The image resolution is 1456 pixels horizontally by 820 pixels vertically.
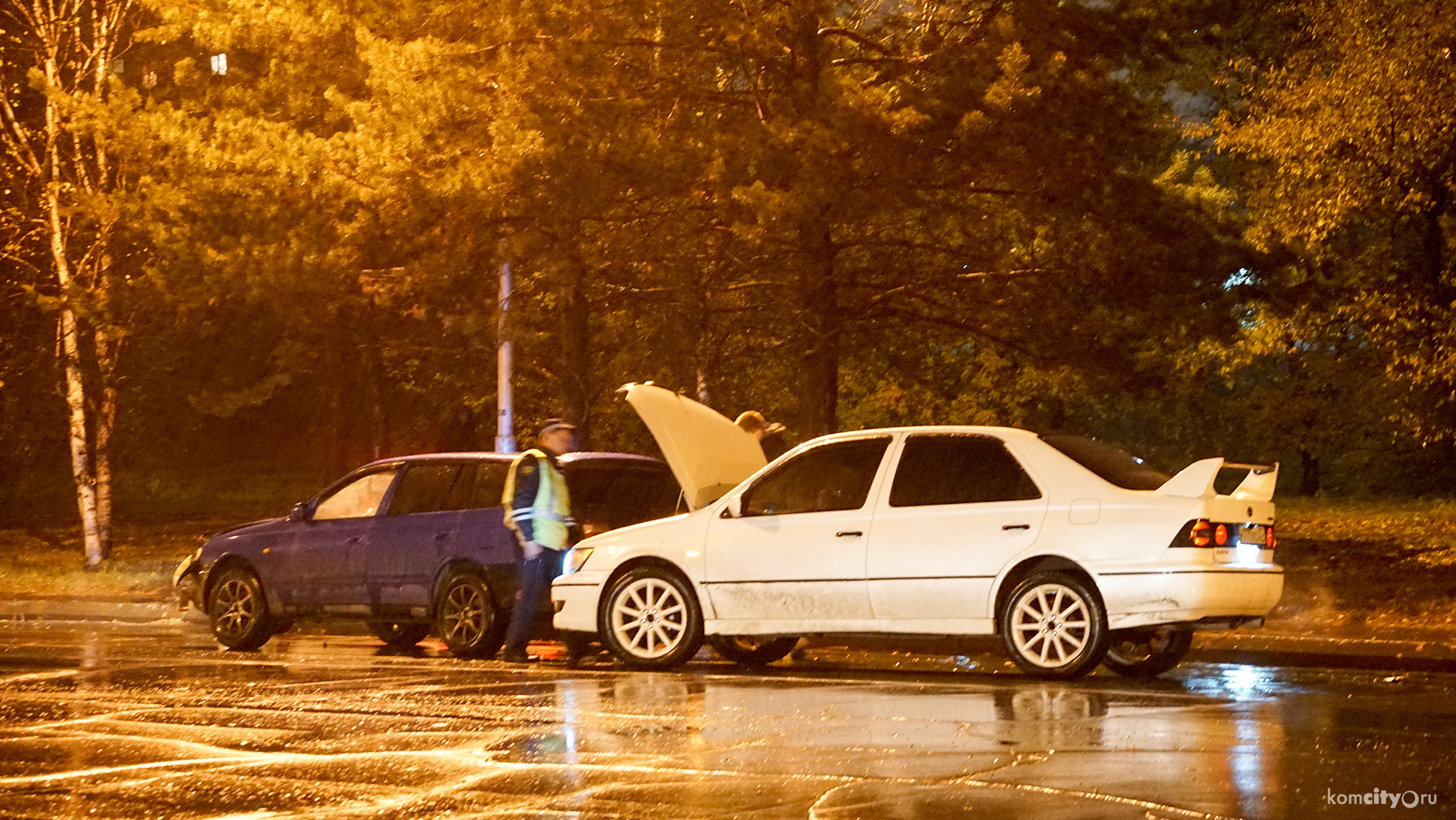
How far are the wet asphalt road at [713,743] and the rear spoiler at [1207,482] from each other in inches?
45.9

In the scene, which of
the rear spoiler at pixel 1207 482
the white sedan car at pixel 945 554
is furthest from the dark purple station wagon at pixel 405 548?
the rear spoiler at pixel 1207 482

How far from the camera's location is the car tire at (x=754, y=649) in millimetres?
13281

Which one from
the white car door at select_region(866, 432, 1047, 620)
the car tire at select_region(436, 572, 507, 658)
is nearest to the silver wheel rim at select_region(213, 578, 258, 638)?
the car tire at select_region(436, 572, 507, 658)

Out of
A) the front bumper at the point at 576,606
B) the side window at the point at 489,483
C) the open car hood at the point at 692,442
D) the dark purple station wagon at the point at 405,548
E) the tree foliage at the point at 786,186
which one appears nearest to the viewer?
the front bumper at the point at 576,606

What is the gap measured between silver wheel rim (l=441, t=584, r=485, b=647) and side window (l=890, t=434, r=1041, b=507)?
371 cm

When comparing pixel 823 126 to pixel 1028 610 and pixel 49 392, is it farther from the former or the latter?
pixel 49 392

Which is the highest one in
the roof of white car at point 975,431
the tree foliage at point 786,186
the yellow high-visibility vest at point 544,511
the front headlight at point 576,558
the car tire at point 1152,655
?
the tree foliage at point 786,186

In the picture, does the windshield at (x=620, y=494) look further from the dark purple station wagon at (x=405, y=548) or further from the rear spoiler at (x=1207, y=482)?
the rear spoiler at (x=1207, y=482)

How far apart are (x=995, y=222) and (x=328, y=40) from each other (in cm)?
822

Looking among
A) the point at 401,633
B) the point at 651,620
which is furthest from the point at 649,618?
the point at 401,633

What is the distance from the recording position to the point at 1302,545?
24.8 meters

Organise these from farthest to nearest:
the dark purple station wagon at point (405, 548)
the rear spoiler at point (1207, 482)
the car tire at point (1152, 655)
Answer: the dark purple station wagon at point (405, 548)
the car tire at point (1152, 655)
the rear spoiler at point (1207, 482)

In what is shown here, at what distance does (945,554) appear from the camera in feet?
37.8

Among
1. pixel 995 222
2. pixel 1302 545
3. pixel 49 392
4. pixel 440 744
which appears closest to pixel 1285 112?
pixel 995 222
